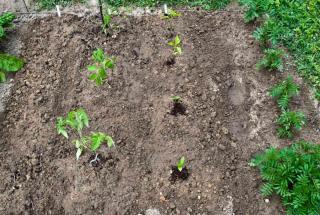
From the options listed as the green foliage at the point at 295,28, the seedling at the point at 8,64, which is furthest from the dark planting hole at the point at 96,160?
the green foliage at the point at 295,28

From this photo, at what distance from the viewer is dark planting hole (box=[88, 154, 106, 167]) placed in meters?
3.53

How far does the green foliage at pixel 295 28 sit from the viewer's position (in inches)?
169

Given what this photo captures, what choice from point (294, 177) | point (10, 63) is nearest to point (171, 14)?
point (10, 63)

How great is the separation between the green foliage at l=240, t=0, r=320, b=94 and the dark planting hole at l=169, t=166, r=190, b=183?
5.93ft

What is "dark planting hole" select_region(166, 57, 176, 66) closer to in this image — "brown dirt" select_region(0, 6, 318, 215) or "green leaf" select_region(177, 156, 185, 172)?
"brown dirt" select_region(0, 6, 318, 215)

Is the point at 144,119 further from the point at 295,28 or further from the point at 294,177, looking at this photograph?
the point at 295,28

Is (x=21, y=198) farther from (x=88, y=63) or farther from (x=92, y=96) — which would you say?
(x=88, y=63)

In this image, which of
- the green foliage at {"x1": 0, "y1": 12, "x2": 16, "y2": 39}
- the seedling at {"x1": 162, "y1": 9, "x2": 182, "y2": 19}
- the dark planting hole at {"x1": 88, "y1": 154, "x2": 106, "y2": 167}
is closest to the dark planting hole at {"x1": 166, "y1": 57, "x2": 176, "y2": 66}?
the seedling at {"x1": 162, "y1": 9, "x2": 182, "y2": 19}

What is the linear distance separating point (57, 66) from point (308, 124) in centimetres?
280

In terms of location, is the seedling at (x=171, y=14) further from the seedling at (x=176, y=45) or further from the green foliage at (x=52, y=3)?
the green foliage at (x=52, y=3)

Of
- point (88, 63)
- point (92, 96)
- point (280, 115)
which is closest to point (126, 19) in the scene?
point (88, 63)

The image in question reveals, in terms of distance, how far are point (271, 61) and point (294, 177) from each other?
4.73 feet

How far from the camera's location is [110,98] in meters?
3.96

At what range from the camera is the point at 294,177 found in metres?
3.23
